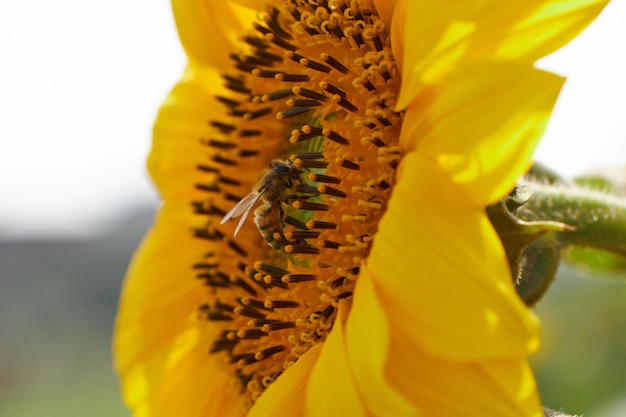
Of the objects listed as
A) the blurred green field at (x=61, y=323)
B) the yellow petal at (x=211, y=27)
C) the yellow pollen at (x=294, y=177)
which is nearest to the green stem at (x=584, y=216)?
the yellow pollen at (x=294, y=177)

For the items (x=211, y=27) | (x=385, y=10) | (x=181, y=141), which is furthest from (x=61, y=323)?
(x=385, y=10)

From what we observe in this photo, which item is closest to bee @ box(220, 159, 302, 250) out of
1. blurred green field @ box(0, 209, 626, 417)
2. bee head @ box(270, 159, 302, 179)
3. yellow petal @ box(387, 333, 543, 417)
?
bee head @ box(270, 159, 302, 179)

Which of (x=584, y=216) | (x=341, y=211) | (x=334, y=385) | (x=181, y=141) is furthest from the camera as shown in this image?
(x=181, y=141)

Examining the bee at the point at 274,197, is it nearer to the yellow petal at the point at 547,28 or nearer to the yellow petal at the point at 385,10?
the yellow petal at the point at 385,10

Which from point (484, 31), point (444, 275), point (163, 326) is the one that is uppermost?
point (484, 31)

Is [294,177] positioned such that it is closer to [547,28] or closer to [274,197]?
[274,197]

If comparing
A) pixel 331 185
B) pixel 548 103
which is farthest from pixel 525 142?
pixel 331 185
